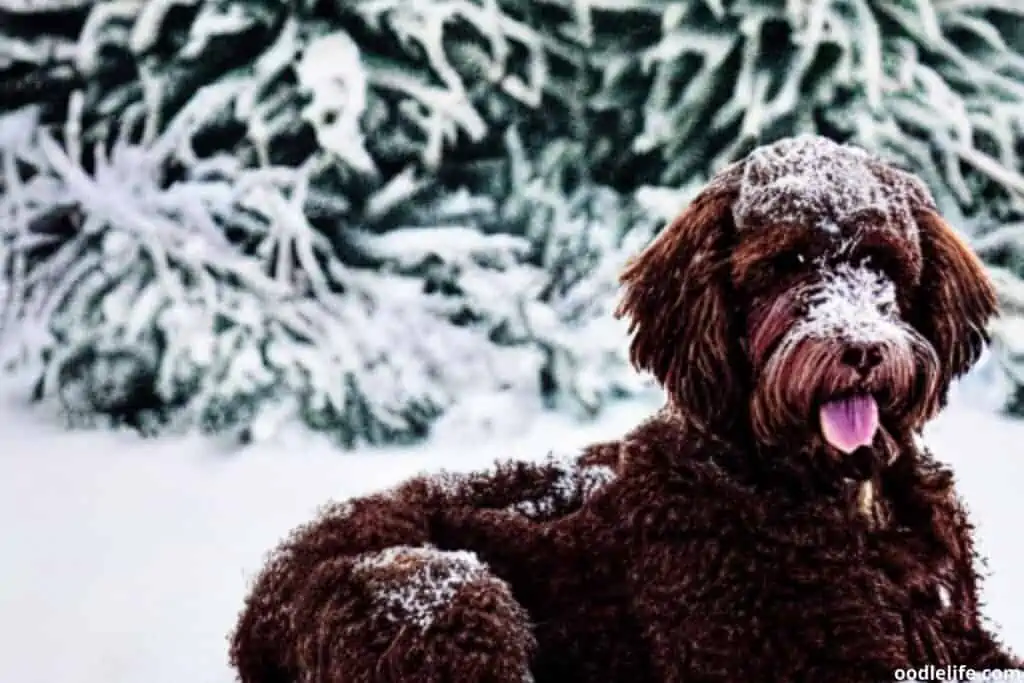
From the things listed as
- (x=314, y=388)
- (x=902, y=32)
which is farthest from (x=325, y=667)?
(x=902, y=32)

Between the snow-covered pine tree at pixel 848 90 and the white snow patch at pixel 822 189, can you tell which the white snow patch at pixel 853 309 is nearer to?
the white snow patch at pixel 822 189

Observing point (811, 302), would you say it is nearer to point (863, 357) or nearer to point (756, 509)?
point (863, 357)

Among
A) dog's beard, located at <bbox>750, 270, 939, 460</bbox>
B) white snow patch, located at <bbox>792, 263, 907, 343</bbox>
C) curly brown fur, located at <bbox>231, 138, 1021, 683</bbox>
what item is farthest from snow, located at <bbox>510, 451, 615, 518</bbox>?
white snow patch, located at <bbox>792, 263, 907, 343</bbox>

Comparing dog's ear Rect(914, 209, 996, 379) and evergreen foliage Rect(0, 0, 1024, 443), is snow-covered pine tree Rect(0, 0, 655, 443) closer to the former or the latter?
evergreen foliage Rect(0, 0, 1024, 443)

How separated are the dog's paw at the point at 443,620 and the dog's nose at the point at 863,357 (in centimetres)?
53

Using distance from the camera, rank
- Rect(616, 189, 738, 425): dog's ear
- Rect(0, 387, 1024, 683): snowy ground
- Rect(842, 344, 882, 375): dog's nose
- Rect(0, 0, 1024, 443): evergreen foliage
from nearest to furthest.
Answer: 1. Rect(842, 344, 882, 375): dog's nose
2. Rect(616, 189, 738, 425): dog's ear
3. Rect(0, 387, 1024, 683): snowy ground
4. Rect(0, 0, 1024, 443): evergreen foliage

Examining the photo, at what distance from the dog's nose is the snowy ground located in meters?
0.69

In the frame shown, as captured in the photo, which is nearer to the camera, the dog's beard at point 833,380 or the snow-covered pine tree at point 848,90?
the dog's beard at point 833,380

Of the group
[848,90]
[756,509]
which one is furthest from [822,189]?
[848,90]

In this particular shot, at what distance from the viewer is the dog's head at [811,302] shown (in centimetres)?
141

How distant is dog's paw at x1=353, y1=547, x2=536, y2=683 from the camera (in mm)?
1519

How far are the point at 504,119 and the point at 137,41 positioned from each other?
2.49ft

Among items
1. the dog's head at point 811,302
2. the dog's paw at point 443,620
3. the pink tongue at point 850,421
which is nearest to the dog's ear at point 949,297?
the dog's head at point 811,302

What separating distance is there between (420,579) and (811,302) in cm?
58
